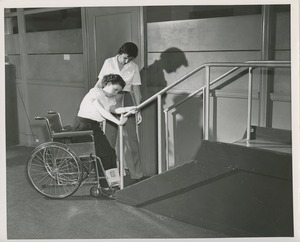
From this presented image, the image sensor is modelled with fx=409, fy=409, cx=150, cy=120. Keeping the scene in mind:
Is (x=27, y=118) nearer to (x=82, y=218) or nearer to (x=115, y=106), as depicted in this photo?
(x=115, y=106)

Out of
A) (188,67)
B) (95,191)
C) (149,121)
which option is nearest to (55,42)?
(149,121)

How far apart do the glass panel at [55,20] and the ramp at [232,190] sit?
58.0 inches

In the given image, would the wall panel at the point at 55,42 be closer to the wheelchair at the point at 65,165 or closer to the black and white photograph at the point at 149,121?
the black and white photograph at the point at 149,121

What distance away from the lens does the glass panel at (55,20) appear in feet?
10.6

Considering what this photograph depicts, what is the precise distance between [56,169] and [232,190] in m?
1.49

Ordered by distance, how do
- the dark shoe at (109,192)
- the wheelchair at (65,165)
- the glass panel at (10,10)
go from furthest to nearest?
the dark shoe at (109,192) → the wheelchair at (65,165) → the glass panel at (10,10)

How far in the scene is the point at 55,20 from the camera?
3375mm

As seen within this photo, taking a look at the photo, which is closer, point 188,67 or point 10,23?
point 10,23

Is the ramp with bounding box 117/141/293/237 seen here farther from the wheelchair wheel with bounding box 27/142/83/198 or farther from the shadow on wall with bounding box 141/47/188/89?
the shadow on wall with bounding box 141/47/188/89

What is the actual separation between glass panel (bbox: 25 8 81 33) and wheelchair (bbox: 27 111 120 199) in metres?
0.77

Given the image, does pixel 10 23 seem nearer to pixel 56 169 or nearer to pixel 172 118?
pixel 56 169

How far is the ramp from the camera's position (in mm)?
2529

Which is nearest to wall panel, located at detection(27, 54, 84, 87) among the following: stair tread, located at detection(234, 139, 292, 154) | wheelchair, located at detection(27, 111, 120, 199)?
wheelchair, located at detection(27, 111, 120, 199)

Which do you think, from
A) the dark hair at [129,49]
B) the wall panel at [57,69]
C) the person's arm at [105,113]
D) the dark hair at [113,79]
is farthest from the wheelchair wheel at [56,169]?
the dark hair at [129,49]
